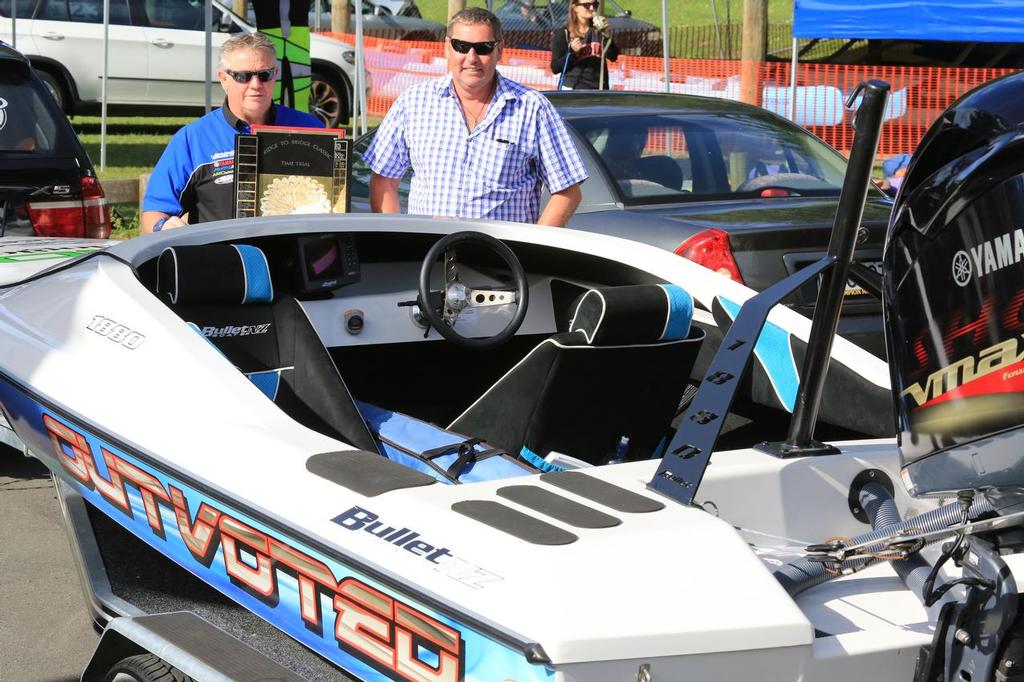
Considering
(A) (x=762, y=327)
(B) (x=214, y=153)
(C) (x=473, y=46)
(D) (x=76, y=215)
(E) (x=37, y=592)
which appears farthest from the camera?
(D) (x=76, y=215)

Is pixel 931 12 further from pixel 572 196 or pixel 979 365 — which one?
pixel 979 365

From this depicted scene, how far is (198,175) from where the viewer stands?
4.93 metres

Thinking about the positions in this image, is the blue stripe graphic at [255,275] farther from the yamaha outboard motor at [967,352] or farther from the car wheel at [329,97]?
the car wheel at [329,97]

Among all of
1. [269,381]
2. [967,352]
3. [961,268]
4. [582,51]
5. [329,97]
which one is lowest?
[269,381]

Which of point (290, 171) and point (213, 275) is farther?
point (290, 171)

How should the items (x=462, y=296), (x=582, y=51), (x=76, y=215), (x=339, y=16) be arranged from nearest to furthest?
(x=462, y=296) → (x=76, y=215) → (x=582, y=51) → (x=339, y=16)

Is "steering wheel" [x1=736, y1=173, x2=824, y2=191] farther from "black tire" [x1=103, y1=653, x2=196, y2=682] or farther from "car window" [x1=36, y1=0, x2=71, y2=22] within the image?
"car window" [x1=36, y1=0, x2=71, y2=22]

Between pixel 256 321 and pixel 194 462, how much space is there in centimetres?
84

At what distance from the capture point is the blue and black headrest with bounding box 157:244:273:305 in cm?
334

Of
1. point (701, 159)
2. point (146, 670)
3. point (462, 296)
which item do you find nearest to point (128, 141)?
point (701, 159)

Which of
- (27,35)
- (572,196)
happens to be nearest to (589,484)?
(572,196)

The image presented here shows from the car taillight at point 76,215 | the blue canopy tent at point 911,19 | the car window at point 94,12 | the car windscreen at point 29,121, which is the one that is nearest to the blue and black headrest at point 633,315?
the car taillight at point 76,215

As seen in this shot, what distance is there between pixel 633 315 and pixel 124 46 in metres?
13.4

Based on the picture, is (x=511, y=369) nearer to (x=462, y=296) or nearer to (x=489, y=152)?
(x=462, y=296)
